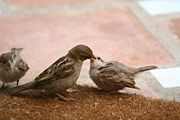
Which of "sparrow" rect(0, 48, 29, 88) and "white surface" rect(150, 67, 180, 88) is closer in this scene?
"sparrow" rect(0, 48, 29, 88)

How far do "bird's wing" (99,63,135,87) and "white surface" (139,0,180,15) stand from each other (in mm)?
1462

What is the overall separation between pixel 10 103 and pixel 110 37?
147 cm

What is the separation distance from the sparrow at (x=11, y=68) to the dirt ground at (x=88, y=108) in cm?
18

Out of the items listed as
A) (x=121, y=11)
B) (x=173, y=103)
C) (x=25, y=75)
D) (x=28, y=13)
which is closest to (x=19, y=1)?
(x=28, y=13)

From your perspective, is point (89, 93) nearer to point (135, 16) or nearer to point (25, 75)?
point (25, 75)

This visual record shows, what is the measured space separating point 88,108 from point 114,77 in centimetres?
34

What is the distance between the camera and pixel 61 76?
347 cm

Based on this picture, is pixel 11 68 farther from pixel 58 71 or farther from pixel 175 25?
pixel 175 25

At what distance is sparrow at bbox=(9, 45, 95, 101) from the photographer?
3463mm

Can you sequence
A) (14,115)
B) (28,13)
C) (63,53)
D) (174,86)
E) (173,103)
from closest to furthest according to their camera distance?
(14,115)
(173,103)
(174,86)
(63,53)
(28,13)

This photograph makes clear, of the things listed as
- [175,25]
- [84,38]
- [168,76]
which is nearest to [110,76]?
[168,76]

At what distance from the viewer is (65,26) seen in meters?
4.81

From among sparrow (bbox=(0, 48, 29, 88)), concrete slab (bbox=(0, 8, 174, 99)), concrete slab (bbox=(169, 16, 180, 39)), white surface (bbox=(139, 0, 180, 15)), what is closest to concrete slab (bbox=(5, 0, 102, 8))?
concrete slab (bbox=(0, 8, 174, 99))

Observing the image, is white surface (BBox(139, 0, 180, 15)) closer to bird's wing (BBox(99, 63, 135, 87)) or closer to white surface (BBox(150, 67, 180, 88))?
white surface (BBox(150, 67, 180, 88))
